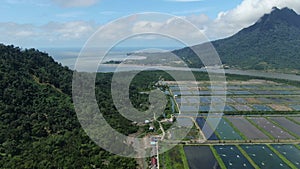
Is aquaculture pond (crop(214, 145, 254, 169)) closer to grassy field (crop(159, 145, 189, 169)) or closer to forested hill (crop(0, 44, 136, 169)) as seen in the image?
grassy field (crop(159, 145, 189, 169))

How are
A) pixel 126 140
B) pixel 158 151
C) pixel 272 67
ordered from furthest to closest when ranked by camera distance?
pixel 272 67
pixel 126 140
pixel 158 151

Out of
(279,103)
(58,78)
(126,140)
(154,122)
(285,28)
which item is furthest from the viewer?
(285,28)

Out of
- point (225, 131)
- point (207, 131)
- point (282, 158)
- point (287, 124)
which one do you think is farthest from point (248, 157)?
point (287, 124)

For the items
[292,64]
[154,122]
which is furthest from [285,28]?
[154,122]

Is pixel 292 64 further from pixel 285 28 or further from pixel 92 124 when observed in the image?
pixel 92 124

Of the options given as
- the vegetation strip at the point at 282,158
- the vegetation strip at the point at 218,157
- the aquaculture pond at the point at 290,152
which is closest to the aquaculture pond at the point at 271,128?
the aquaculture pond at the point at 290,152

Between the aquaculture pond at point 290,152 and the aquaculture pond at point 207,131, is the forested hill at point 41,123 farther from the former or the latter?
the aquaculture pond at point 290,152
